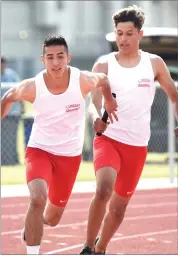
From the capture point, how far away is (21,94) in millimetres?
7426

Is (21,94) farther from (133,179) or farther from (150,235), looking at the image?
(150,235)

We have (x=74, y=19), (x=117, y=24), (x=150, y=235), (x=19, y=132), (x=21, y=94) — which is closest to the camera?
(x=21, y=94)

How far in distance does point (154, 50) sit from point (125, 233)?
1038cm

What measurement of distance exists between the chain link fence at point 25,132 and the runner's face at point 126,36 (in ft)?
25.0

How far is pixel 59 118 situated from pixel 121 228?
3.77 meters

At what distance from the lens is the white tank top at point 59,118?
24.8 feet

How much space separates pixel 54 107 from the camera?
7.57 meters

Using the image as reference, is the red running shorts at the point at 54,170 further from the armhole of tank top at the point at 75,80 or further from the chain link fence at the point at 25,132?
the chain link fence at the point at 25,132

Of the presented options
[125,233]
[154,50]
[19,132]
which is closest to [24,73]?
[154,50]

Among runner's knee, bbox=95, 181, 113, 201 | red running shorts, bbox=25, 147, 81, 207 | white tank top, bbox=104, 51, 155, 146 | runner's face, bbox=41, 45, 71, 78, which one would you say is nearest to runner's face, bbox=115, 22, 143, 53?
white tank top, bbox=104, 51, 155, 146

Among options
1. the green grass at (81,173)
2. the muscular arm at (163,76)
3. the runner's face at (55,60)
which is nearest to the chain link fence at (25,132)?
the green grass at (81,173)

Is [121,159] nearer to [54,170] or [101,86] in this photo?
[54,170]

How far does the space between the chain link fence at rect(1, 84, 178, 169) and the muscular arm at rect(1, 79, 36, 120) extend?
818 centimetres

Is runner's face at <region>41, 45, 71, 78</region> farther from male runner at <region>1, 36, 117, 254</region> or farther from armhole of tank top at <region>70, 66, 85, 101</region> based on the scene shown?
armhole of tank top at <region>70, 66, 85, 101</region>
